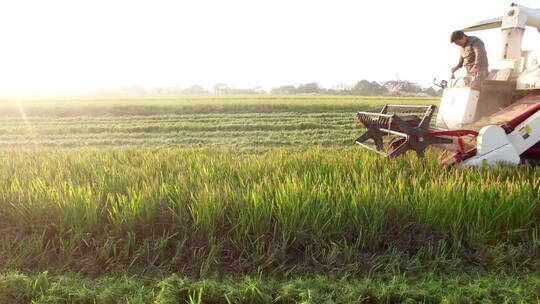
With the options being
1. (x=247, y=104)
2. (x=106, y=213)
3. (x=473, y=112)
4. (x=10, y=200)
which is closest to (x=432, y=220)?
(x=106, y=213)

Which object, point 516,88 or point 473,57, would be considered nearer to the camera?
point 516,88

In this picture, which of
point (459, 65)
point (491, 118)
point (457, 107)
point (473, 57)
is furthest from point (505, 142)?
point (459, 65)

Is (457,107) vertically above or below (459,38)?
below

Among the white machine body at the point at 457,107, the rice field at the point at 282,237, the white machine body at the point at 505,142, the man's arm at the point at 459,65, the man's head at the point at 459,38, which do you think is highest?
the man's head at the point at 459,38

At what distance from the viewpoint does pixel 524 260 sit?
3312 millimetres

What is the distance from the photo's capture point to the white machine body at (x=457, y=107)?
6.26m

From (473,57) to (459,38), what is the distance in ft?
1.24

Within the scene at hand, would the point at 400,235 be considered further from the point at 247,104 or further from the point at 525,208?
the point at 247,104

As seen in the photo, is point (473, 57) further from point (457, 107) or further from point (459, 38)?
point (457, 107)

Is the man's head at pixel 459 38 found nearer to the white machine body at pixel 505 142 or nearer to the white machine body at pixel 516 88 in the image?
the white machine body at pixel 516 88

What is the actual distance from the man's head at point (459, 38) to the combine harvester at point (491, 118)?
573mm

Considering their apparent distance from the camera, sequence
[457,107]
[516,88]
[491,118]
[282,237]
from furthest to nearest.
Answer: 1. [457,107]
2. [516,88]
3. [491,118]
4. [282,237]

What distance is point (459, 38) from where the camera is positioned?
22.0 ft

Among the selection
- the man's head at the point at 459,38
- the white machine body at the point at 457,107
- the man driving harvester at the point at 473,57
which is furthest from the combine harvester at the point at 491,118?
the man's head at the point at 459,38
